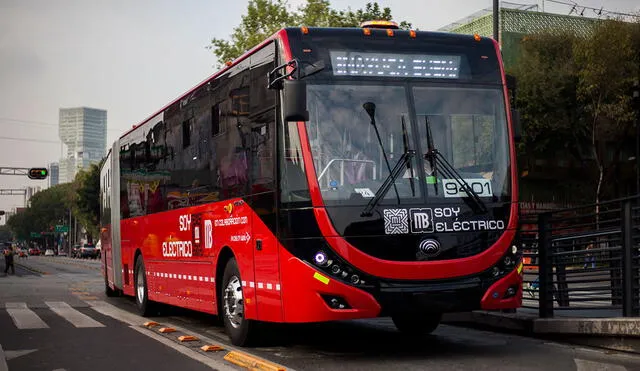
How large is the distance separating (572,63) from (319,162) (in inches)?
1446

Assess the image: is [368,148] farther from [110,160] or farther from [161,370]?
[110,160]

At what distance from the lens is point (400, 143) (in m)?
9.29

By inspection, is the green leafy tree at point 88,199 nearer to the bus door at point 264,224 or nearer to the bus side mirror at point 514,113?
the bus door at point 264,224

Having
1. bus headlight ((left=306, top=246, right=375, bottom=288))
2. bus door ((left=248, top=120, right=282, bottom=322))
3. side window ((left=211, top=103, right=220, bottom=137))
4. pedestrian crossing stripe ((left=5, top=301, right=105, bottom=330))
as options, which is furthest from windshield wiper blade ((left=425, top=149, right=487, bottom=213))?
pedestrian crossing stripe ((left=5, top=301, right=105, bottom=330))

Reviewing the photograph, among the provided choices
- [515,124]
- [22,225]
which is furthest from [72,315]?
[22,225]

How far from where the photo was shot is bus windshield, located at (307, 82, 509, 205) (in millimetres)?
9148

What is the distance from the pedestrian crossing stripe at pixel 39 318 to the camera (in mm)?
13812

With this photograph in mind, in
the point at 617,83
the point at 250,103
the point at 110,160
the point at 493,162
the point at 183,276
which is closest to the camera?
the point at 493,162

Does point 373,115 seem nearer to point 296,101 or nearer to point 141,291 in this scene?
point 296,101

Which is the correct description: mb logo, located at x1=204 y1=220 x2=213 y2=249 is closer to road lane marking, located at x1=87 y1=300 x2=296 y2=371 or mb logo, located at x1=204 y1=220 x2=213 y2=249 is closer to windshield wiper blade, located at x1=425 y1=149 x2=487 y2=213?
road lane marking, located at x1=87 y1=300 x2=296 y2=371

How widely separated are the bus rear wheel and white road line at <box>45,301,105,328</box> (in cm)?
100

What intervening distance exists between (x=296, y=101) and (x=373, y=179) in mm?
1118

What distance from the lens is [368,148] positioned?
9.21 m

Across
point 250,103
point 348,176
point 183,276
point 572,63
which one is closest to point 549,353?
point 348,176
